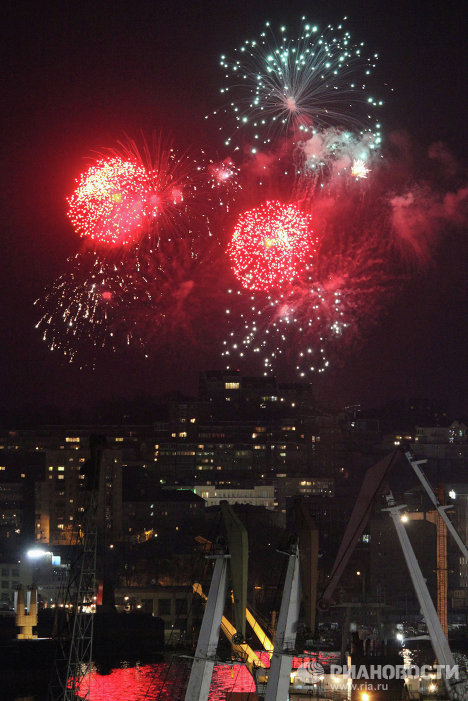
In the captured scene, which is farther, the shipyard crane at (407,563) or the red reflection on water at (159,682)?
the red reflection on water at (159,682)

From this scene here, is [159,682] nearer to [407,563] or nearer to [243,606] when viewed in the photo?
[407,563]

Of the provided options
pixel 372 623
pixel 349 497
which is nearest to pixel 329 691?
pixel 372 623

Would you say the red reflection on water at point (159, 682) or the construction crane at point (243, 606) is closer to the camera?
the construction crane at point (243, 606)

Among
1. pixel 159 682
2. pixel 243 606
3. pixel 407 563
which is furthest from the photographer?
pixel 159 682

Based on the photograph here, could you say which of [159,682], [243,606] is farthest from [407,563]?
[159,682]

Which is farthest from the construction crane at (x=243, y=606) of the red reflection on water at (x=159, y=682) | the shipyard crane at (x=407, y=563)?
the red reflection on water at (x=159, y=682)

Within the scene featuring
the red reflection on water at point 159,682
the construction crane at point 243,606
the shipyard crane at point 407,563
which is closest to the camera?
the construction crane at point 243,606

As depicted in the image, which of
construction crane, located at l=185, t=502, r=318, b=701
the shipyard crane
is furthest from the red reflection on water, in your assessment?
construction crane, located at l=185, t=502, r=318, b=701

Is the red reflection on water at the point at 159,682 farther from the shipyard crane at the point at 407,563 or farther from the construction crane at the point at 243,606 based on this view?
the construction crane at the point at 243,606

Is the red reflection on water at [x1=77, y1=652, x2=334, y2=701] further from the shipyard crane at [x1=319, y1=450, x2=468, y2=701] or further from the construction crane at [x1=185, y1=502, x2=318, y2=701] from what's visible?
the construction crane at [x1=185, y1=502, x2=318, y2=701]

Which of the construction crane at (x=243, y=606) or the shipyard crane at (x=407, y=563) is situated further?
the shipyard crane at (x=407, y=563)

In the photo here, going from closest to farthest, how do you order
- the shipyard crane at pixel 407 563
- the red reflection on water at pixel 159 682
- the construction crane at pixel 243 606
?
the construction crane at pixel 243 606 < the shipyard crane at pixel 407 563 < the red reflection on water at pixel 159 682

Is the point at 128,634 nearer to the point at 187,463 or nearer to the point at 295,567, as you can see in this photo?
the point at 295,567
